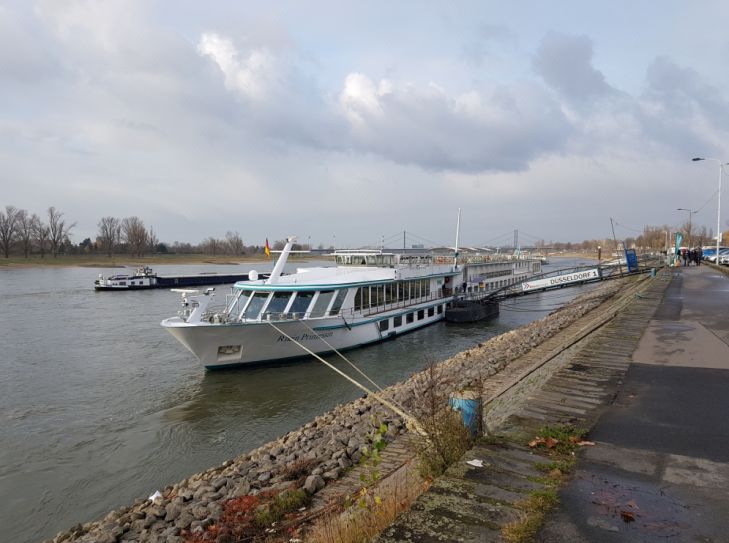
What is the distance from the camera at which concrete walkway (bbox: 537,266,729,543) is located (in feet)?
11.4

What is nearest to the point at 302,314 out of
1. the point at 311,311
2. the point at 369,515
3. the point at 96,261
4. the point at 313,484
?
the point at 311,311

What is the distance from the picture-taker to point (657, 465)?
4.55 m

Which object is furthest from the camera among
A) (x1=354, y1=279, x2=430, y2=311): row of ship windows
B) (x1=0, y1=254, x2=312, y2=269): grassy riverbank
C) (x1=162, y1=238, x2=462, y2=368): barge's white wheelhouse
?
(x1=0, y1=254, x2=312, y2=269): grassy riverbank

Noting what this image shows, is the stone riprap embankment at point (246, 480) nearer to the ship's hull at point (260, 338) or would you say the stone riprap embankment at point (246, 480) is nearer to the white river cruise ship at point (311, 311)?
the ship's hull at point (260, 338)

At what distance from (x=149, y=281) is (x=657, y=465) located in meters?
59.5

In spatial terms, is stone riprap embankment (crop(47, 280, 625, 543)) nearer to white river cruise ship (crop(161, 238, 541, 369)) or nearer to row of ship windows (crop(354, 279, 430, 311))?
white river cruise ship (crop(161, 238, 541, 369))

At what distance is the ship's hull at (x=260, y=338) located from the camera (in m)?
16.2

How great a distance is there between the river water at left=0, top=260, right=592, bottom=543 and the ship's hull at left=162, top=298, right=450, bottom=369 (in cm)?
51

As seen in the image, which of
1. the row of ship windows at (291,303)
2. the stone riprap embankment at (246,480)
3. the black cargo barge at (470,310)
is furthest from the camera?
the black cargo barge at (470,310)

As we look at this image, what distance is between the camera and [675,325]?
12914mm

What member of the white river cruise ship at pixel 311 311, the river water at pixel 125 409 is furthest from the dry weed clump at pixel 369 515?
the white river cruise ship at pixel 311 311

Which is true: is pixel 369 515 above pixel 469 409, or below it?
below

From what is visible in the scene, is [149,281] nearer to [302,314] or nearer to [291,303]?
[291,303]

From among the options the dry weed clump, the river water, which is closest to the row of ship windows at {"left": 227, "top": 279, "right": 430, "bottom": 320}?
the river water
